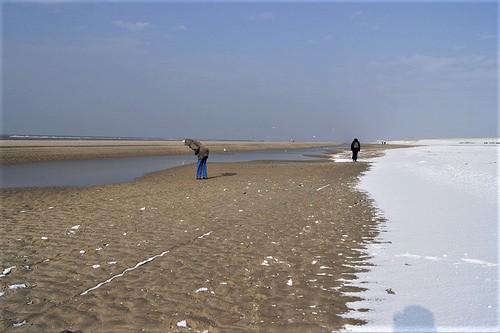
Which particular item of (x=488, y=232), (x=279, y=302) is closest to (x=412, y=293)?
(x=279, y=302)

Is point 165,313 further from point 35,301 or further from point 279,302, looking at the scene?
point 35,301

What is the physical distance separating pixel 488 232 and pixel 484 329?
189 inches

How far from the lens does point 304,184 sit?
777 inches

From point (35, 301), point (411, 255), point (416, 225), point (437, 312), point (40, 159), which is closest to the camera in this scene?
point (437, 312)

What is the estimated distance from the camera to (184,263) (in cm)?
724

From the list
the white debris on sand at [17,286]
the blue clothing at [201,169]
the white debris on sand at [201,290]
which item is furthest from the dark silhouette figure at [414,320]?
the blue clothing at [201,169]

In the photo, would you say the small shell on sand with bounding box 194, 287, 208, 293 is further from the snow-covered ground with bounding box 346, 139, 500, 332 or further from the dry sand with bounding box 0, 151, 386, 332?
the snow-covered ground with bounding box 346, 139, 500, 332

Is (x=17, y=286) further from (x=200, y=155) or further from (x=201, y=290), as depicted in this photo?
(x=200, y=155)

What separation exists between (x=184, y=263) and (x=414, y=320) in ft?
13.2

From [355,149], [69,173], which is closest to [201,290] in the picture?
[69,173]

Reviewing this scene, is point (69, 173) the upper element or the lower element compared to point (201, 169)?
lower

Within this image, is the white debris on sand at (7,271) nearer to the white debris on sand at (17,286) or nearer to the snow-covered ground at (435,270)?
the white debris on sand at (17,286)

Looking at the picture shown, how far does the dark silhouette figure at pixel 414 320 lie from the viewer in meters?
4.44

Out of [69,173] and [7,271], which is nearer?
[7,271]
